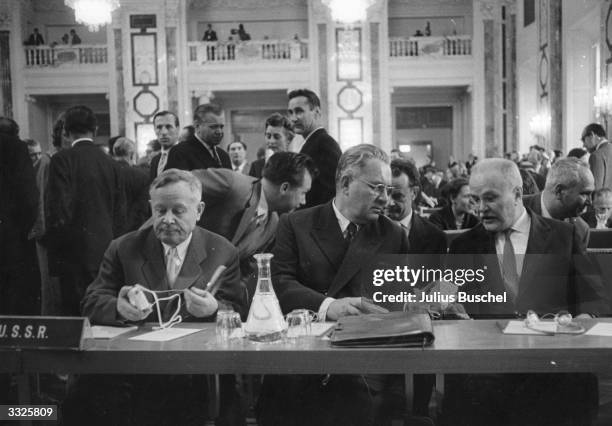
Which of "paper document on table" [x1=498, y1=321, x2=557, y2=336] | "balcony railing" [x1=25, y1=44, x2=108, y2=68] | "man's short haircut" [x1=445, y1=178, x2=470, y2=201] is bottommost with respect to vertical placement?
"paper document on table" [x1=498, y1=321, x2=557, y2=336]

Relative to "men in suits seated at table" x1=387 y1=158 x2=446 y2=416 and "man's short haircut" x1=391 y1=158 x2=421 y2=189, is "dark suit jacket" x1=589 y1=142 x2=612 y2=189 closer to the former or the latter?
"men in suits seated at table" x1=387 y1=158 x2=446 y2=416

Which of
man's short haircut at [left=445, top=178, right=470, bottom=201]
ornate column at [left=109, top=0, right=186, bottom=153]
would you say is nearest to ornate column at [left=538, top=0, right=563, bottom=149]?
ornate column at [left=109, top=0, right=186, bottom=153]

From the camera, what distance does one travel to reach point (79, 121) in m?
3.88

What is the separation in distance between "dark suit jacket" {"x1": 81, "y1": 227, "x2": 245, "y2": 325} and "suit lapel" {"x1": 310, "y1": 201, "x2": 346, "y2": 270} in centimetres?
34

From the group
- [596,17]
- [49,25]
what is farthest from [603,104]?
[49,25]

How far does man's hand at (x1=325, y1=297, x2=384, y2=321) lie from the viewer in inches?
89.8

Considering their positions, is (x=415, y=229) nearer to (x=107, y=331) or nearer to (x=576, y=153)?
(x=107, y=331)

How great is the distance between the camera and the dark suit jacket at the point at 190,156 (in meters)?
3.79

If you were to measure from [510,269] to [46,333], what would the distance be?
1624mm

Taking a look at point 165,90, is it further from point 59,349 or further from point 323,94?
point 59,349

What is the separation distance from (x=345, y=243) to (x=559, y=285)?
79cm

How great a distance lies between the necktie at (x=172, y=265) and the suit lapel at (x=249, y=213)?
672 mm

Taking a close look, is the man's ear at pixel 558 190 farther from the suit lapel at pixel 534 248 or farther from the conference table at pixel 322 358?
the conference table at pixel 322 358

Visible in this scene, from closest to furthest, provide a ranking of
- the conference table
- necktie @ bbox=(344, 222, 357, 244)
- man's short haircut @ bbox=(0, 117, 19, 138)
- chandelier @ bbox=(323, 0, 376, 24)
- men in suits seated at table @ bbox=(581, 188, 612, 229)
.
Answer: the conference table < necktie @ bbox=(344, 222, 357, 244) < man's short haircut @ bbox=(0, 117, 19, 138) < men in suits seated at table @ bbox=(581, 188, 612, 229) < chandelier @ bbox=(323, 0, 376, 24)
